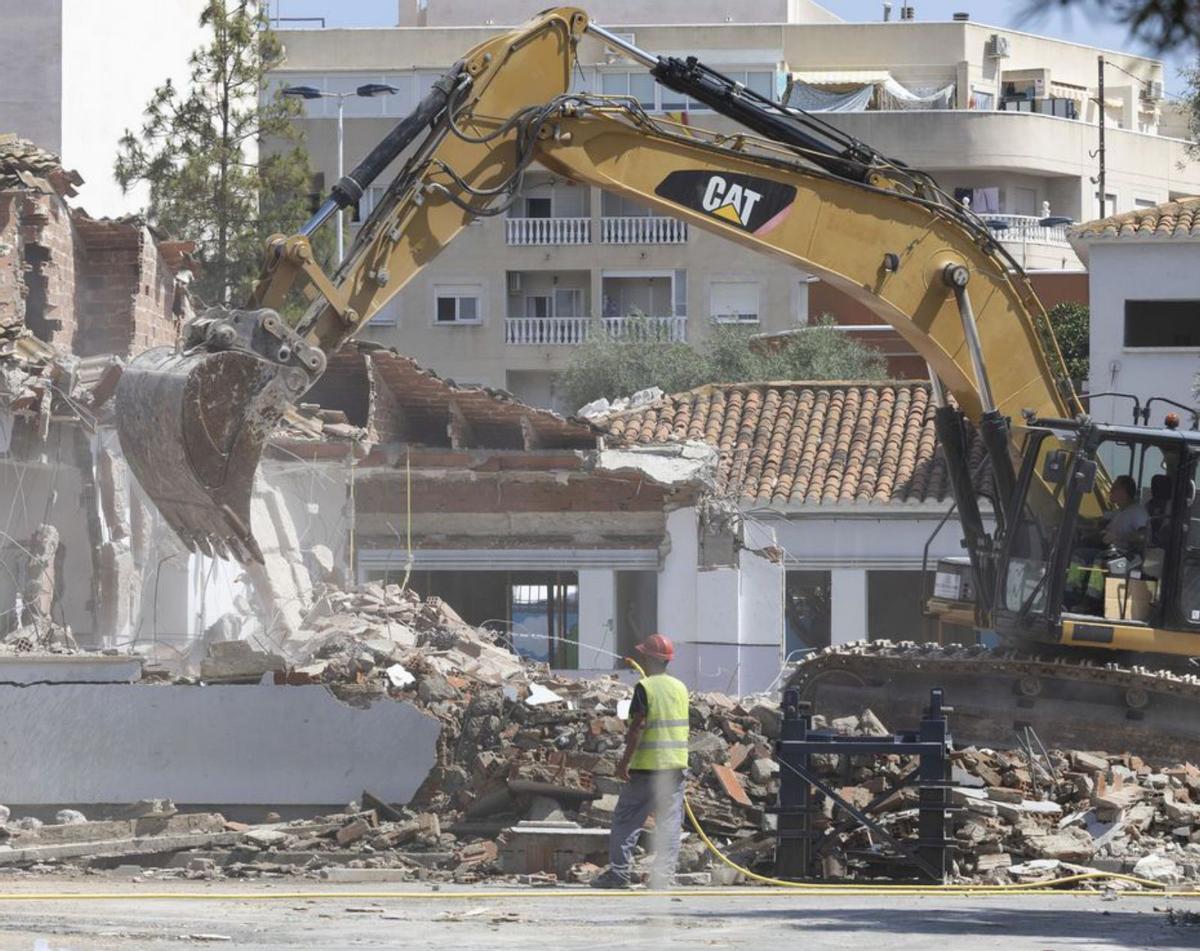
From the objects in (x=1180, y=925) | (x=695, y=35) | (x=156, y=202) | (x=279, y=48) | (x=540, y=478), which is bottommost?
(x=1180, y=925)

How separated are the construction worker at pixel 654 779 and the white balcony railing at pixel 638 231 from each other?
4432 centimetres

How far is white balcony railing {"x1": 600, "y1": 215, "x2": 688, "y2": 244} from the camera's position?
57156 mm

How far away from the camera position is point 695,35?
203 ft

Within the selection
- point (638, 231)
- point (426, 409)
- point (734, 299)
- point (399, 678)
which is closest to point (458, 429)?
point (426, 409)

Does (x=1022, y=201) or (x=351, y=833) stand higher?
(x=1022, y=201)

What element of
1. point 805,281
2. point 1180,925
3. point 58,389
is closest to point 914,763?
point 1180,925

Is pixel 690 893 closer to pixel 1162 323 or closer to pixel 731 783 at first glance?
pixel 731 783

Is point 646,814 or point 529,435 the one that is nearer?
point 646,814

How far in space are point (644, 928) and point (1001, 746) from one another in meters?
7.83

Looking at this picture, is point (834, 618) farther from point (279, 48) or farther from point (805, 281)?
point (805, 281)

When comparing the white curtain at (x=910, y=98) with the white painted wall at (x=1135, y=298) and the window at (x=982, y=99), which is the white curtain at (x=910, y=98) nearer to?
the window at (x=982, y=99)

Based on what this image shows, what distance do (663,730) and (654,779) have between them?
0.96ft

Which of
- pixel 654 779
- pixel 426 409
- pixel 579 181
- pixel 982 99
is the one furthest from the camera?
pixel 982 99

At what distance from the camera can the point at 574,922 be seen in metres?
10.9
